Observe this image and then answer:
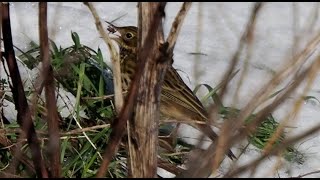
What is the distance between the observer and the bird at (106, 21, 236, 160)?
15.8 ft

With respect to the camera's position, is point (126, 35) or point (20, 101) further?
point (126, 35)

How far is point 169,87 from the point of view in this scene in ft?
16.7

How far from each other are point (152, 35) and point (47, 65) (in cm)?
40

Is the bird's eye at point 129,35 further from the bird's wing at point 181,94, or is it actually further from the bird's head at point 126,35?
the bird's wing at point 181,94

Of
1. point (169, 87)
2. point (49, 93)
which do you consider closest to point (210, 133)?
point (49, 93)

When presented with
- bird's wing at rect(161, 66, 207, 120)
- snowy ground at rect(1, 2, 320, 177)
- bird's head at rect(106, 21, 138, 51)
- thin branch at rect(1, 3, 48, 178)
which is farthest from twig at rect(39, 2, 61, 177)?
bird's head at rect(106, 21, 138, 51)

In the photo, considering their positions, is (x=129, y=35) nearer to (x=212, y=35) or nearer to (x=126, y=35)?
(x=126, y=35)

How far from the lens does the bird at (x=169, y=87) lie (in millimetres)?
4808

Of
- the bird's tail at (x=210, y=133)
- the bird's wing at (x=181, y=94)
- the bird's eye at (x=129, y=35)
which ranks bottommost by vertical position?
the bird's tail at (x=210, y=133)

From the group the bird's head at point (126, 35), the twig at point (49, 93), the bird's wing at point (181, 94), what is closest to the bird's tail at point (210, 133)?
the twig at point (49, 93)

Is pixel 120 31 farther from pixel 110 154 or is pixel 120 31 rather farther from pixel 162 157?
pixel 110 154

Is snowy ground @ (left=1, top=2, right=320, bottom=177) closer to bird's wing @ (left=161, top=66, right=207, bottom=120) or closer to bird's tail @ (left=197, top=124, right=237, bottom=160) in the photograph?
bird's wing @ (left=161, top=66, right=207, bottom=120)

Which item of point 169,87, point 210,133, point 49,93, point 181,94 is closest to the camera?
point 49,93

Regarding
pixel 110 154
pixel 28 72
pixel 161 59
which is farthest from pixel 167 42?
pixel 28 72
